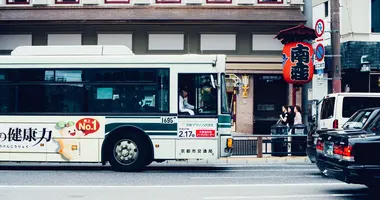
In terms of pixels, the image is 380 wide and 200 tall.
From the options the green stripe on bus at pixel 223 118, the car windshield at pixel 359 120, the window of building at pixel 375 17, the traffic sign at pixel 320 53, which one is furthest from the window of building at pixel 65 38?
the car windshield at pixel 359 120

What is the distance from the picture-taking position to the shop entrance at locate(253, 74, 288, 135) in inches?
1119

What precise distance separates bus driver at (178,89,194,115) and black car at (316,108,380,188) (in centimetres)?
487

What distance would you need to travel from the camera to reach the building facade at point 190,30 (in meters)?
27.8

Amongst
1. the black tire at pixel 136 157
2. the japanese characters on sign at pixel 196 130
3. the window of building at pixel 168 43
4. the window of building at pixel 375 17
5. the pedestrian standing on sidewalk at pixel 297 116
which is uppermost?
the window of building at pixel 375 17

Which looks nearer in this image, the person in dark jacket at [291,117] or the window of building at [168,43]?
the person in dark jacket at [291,117]

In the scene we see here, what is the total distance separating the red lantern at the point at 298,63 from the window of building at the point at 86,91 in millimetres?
8920

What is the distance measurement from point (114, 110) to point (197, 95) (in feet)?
7.12

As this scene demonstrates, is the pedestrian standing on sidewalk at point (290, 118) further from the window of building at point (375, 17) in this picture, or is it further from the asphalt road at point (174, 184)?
the window of building at point (375, 17)

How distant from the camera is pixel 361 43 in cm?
2777

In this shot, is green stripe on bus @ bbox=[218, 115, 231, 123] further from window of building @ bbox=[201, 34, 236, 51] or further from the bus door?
window of building @ bbox=[201, 34, 236, 51]

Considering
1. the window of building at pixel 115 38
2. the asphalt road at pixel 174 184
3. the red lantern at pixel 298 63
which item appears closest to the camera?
the asphalt road at pixel 174 184

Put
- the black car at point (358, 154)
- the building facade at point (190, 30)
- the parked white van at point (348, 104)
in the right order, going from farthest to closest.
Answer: the building facade at point (190, 30), the parked white van at point (348, 104), the black car at point (358, 154)

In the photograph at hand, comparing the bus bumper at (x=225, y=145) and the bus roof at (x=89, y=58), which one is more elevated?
the bus roof at (x=89, y=58)

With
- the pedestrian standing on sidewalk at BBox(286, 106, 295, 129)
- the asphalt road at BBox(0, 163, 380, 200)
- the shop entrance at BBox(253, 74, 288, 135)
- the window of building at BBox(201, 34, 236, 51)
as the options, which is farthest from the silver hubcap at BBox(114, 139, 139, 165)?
the shop entrance at BBox(253, 74, 288, 135)
